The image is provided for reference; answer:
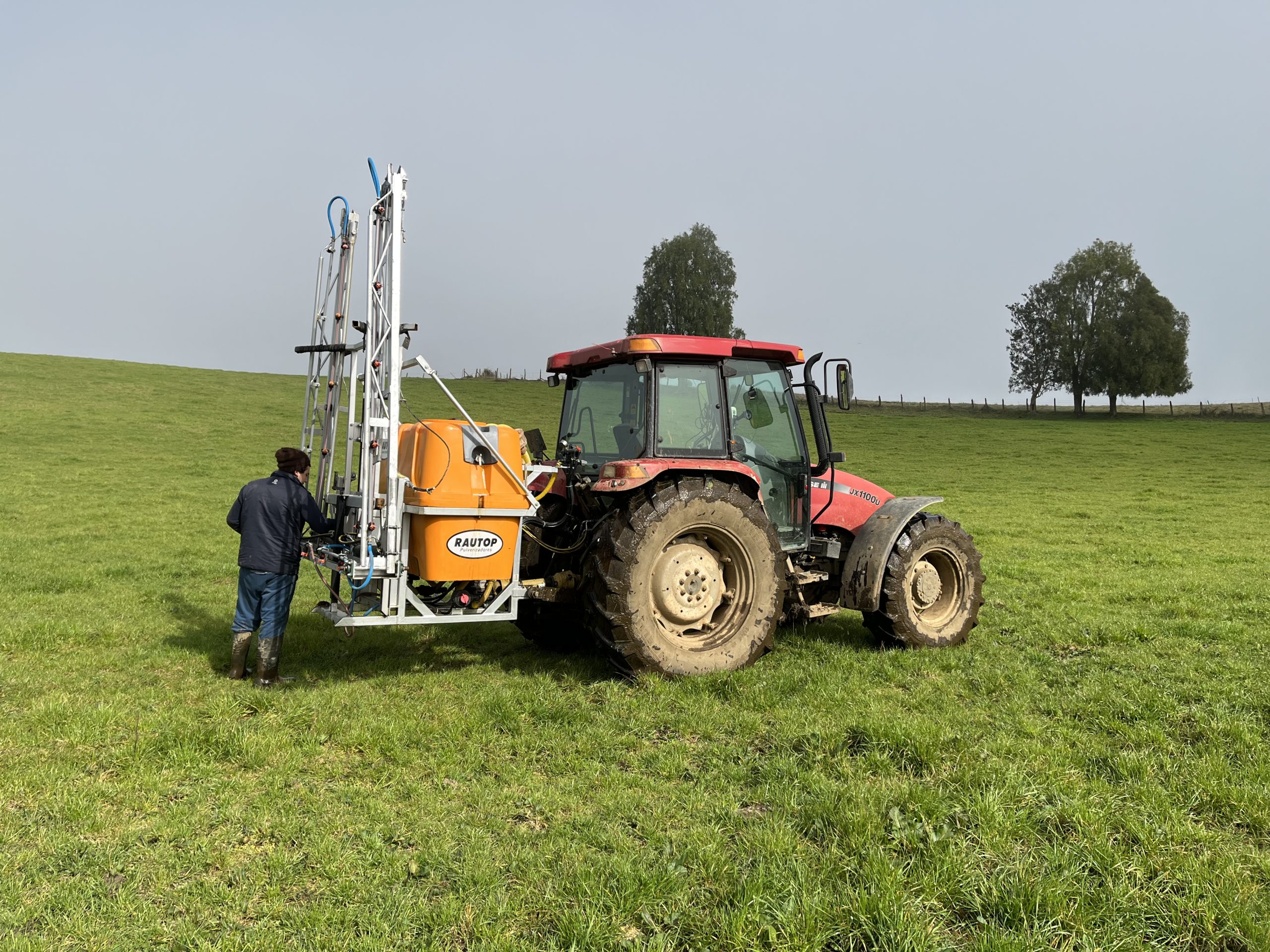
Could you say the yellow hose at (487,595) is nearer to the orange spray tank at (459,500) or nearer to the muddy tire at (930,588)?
the orange spray tank at (459,500)

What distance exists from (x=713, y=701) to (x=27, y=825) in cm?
376

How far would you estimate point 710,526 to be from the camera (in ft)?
20.2

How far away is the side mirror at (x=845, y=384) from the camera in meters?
6.55

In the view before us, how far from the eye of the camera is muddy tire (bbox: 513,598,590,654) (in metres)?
7.21

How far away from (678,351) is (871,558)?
238 cm

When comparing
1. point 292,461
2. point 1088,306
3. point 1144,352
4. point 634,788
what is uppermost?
point 1088,306

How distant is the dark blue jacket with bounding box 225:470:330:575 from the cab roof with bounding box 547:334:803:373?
7.94 ft

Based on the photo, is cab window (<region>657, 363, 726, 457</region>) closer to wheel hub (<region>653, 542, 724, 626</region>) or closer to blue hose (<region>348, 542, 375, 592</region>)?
wheel hub (<region>653, 542, 724, 626</region>)

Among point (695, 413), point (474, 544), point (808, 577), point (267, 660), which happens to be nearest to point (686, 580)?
point (695, 413)

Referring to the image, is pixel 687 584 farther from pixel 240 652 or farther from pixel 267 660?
pixel 240 652

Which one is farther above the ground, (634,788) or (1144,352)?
(1144,352)

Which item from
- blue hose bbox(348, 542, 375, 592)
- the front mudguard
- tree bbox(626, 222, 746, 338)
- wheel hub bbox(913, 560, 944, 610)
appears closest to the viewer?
blue hose bbox(348, 542, 375, 592)

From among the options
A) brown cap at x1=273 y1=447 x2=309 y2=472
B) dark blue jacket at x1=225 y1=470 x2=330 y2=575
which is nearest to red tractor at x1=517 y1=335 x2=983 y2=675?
dark blue jacket at x1=225 y1=470 x2=330 y2=575

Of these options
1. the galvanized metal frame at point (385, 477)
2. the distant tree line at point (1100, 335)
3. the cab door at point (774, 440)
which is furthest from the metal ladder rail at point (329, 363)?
the distant tree line at point (1100, 335)
